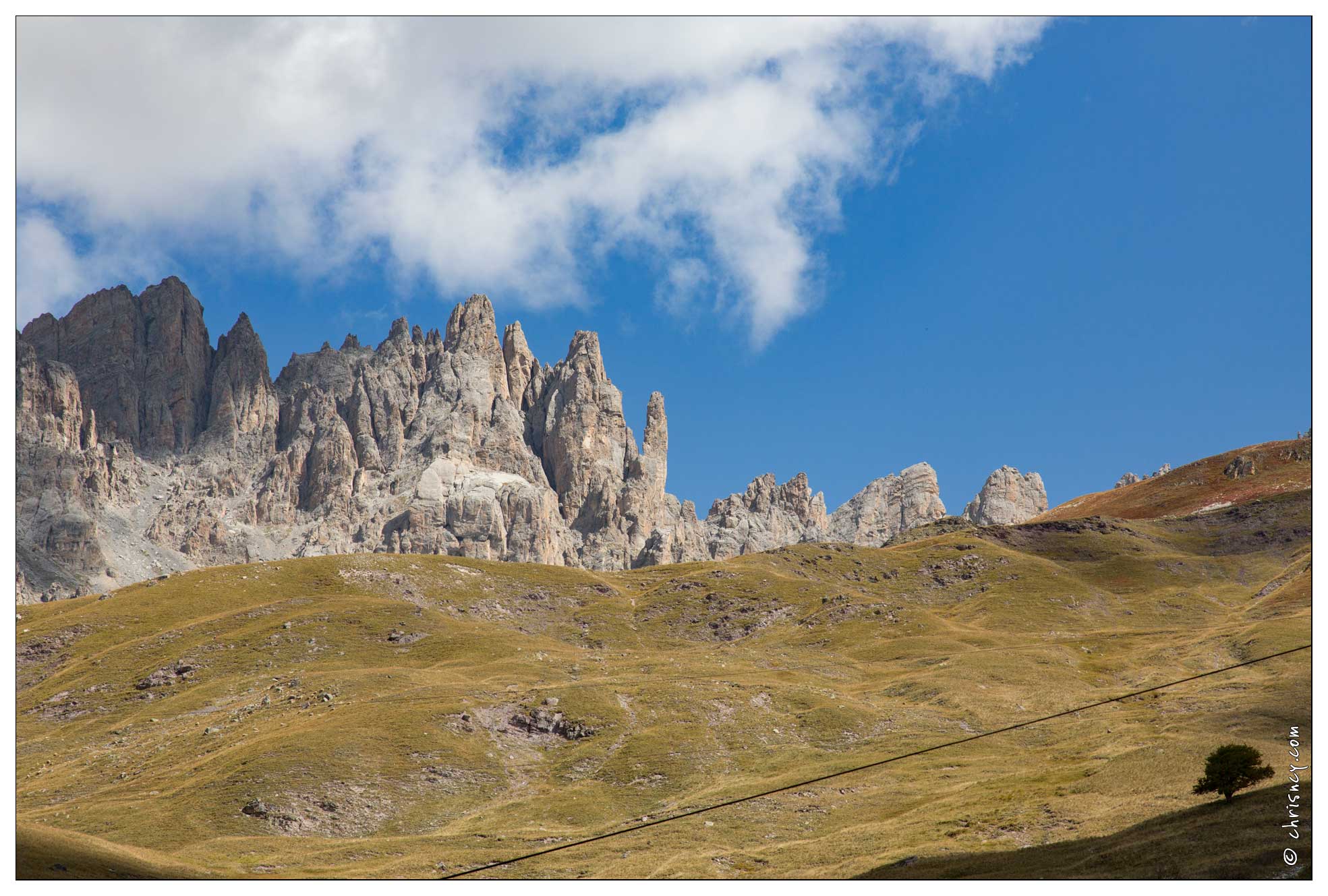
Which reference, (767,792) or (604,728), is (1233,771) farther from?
(604,728)

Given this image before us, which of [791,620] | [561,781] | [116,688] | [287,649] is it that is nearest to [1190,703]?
[561,781]

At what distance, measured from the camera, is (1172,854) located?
47219 mm

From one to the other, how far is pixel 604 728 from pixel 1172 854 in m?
67.4

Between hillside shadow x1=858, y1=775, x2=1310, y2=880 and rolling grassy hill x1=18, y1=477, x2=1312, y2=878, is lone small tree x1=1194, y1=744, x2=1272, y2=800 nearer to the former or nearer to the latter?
hillside shadow x1=858, y1=775, x2=1310, y2=880

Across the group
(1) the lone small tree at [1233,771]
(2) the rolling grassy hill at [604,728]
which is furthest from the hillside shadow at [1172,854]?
(1) the lone small tree at [1233,771]

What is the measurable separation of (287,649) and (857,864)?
108 meters

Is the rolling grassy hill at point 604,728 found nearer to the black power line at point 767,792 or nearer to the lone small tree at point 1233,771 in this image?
the black power line at point 767,792

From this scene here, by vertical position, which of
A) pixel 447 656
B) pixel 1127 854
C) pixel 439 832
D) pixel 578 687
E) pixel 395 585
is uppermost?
pixel 395 585

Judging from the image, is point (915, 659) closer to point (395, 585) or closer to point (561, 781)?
point (561, 781)

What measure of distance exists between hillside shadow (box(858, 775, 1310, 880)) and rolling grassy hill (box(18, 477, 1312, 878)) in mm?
460

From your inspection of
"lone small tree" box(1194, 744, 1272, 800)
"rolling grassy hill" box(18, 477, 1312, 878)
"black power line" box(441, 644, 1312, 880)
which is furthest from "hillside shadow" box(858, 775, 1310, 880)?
"black power line" box(441, 644, 1312, 880)

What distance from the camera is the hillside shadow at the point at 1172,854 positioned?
1666 inches

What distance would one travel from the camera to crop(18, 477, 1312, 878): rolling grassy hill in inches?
2734

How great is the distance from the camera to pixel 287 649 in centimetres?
14850
